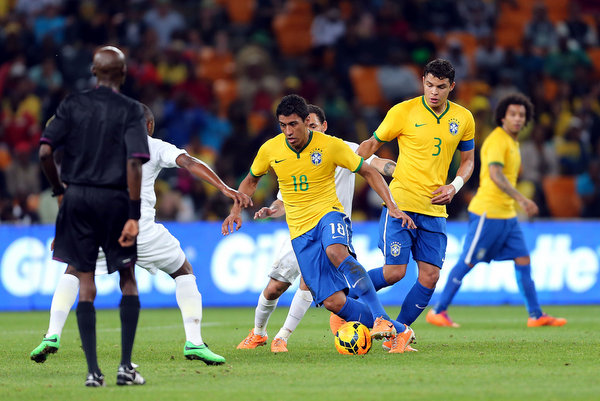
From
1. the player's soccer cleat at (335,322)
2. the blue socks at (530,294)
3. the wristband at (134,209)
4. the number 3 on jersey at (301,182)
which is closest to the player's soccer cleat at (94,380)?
the wristband at (134,209)

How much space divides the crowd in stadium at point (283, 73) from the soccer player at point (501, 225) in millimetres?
5526

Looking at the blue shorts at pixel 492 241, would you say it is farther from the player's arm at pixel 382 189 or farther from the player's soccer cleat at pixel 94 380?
the player's soccer cleat at pixel 94 380

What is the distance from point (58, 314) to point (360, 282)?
2.45 meters

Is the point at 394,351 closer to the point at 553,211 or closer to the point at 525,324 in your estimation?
the point at 525,324

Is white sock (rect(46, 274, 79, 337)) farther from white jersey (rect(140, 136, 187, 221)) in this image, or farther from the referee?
the referee

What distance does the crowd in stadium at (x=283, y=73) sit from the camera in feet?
Result: 58.7

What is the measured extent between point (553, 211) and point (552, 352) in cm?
984

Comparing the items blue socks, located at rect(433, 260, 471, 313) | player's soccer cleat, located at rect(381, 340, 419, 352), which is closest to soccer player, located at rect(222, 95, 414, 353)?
player's soccer cleat, located at rect(381, 340, 419, 352)

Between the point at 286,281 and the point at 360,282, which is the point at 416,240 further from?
the point at 286,281

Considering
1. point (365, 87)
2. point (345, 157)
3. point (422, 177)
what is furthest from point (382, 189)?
point (365, 87)

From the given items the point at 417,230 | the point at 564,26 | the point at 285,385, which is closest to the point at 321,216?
the point at 417,230

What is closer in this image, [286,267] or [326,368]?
[326,368]

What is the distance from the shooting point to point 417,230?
9.12 m

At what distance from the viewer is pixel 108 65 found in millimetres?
6559
